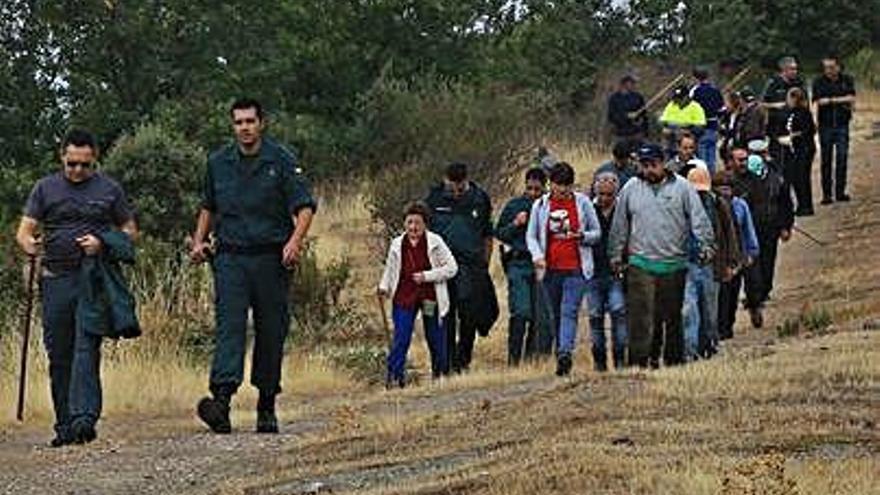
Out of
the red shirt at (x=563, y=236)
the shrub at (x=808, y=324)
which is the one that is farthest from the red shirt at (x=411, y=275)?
the shrub at (x=808, y=324)

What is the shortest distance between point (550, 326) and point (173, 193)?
28.9 feet

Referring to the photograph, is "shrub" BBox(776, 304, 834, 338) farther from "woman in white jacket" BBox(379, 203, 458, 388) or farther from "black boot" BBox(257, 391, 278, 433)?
"black boot" BBox(257, 391, 278, 433)

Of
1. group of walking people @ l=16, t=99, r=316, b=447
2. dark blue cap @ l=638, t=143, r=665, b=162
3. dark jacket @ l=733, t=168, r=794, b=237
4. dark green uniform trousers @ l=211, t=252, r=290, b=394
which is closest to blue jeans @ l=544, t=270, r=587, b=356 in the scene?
dark blue cap @ l=638, t=143, r=665, b=162

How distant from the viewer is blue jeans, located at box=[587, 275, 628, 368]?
47.5 ft

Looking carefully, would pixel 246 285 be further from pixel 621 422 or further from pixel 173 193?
pixel 173 193

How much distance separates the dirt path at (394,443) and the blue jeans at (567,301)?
34 centimetres

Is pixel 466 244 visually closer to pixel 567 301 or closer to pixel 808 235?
pixel 567 301

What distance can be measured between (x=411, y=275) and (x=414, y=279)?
2.1 inches

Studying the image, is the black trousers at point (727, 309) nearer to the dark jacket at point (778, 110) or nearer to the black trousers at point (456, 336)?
the black trousers at point (456, 336)

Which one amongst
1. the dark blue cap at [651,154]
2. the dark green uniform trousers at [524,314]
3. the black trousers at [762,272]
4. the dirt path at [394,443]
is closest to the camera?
the dirt path at [394,443]

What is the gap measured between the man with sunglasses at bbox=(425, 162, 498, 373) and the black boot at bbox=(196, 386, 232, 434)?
419 cm

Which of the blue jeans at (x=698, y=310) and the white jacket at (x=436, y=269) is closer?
the blue jeans at (x=698, y=310)

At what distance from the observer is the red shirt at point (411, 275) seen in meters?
14.9

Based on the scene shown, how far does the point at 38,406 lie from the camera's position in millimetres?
14156
